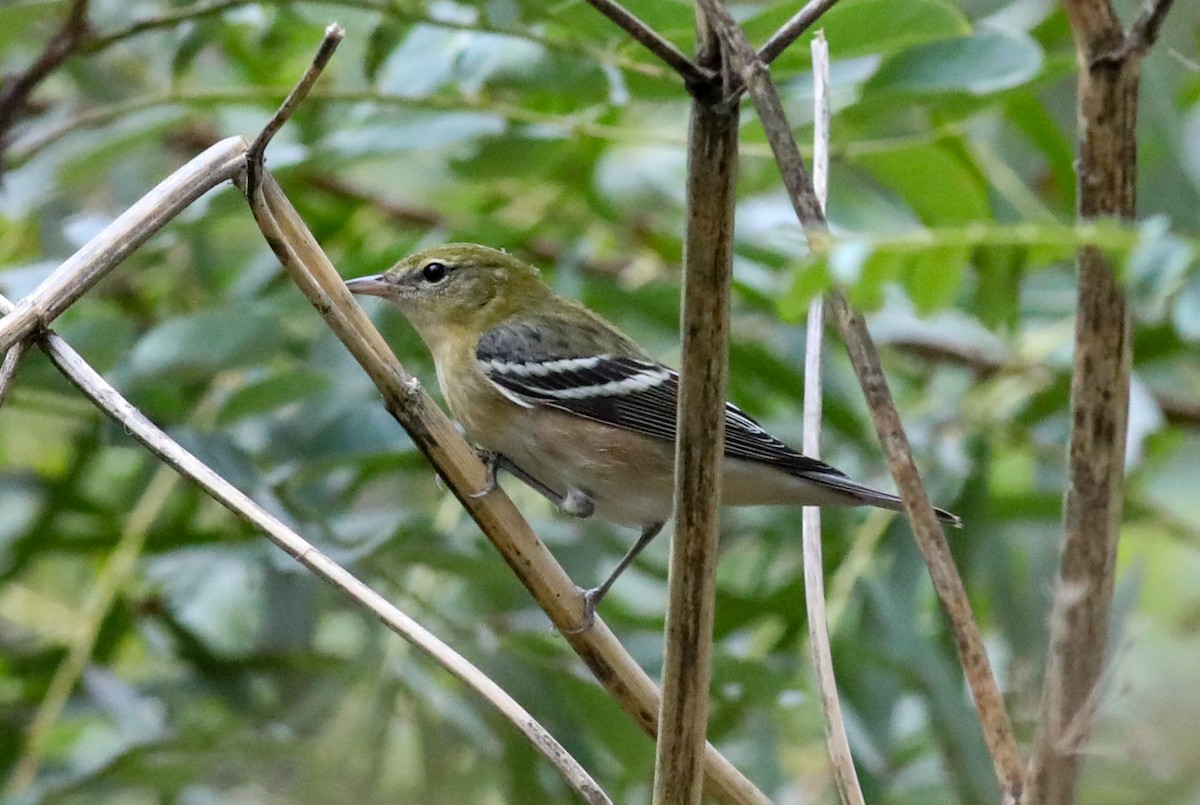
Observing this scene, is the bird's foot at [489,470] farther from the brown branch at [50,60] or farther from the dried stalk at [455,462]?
the brown branch at [50,60]

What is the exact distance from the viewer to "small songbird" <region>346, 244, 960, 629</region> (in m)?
2.99

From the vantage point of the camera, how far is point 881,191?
3996mm

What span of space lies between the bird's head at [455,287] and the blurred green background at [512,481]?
7cm

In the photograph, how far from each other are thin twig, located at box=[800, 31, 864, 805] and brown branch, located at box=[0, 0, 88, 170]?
66.6 inches

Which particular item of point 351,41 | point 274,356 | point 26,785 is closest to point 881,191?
point 351,41

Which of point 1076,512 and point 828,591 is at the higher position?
point 1076,512

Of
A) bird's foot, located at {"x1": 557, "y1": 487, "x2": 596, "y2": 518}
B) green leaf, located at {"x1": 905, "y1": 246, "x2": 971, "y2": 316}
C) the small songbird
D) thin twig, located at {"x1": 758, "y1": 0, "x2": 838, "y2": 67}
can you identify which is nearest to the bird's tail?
the small songbird

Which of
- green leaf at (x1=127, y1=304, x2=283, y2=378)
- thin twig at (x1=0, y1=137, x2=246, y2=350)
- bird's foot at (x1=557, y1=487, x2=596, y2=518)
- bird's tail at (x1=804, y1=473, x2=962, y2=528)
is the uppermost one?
thin twig at (x1=0, y1=137, x2=246, y2=350)

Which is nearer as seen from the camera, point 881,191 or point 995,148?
point 995,148

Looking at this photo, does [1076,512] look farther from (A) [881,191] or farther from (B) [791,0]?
(A) [881,191]

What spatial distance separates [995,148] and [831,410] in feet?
2.96

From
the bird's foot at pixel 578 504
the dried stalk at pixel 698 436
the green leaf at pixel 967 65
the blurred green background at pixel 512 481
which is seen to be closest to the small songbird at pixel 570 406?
the bird's foot at pixel 578 504

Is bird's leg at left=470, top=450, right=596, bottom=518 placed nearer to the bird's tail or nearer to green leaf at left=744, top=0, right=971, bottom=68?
the bird's tail

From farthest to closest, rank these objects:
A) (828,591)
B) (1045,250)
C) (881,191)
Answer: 1. (881,191)
2. (828,591)
3. (1045,250)
